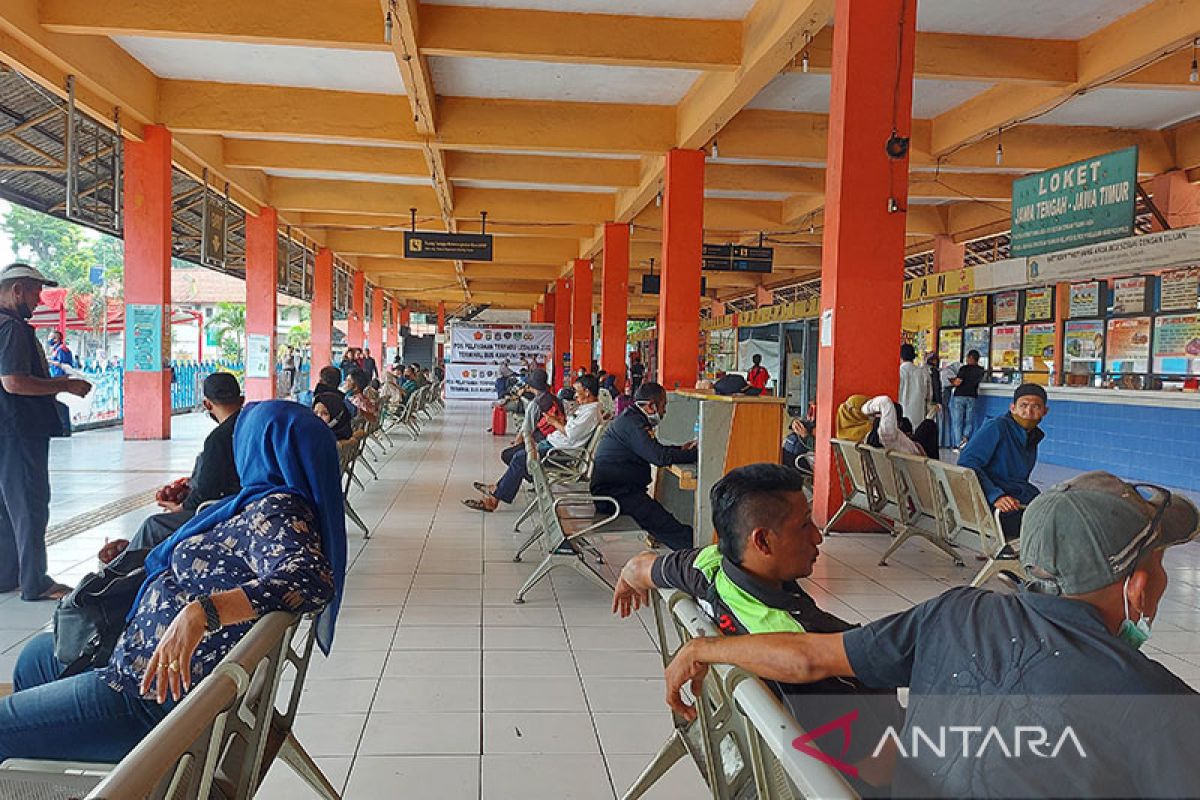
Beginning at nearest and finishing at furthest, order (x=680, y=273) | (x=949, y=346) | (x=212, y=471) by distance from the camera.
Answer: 1. (x=212, y=471)
2. (x=680, y=273)
3. (x=949, y=346)

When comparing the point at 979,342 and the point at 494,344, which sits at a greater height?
the point at 979,342

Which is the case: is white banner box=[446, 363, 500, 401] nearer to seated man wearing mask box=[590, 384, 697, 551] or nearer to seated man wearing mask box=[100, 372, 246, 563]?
seated man wearing mask box=[590, 384, 697, 551]

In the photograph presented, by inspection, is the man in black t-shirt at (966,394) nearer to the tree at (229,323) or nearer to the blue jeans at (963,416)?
the blue jeans at (963,416)

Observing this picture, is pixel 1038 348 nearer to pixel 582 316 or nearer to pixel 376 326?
pixel 582 316

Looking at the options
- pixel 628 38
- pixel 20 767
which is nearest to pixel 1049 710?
pixel 20 767

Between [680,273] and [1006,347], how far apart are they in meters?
6.45

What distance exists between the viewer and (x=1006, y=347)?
14.4 meters

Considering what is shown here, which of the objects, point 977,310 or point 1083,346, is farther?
point 977,310

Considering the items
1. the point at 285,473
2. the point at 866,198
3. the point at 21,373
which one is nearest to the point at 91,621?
the point at 285,473

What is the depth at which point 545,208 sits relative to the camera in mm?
15484

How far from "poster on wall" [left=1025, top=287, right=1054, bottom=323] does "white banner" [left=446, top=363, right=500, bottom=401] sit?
15.3m

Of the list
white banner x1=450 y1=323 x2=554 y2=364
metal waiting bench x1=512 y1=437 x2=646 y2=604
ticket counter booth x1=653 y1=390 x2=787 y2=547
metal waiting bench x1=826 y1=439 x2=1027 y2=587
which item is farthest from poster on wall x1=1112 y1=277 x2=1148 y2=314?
white banner x1=450 y1=323 x2=554 y2=364

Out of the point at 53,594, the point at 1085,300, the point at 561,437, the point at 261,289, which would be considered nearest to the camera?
the point at 53,594

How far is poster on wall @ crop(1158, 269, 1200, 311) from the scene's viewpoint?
10719 millimetres
